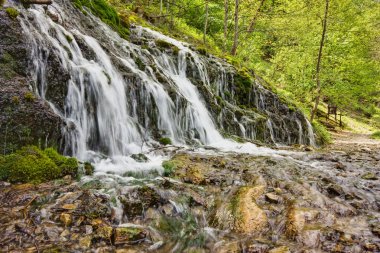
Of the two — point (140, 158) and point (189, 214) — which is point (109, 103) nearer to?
point (140, 158)

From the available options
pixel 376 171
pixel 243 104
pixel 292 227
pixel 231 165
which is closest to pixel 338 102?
pixel 243 104

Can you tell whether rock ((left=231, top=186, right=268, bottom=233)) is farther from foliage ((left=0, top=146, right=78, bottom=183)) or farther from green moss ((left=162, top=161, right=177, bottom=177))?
foliage ((left=0, top=146, right=78, bottom=183))

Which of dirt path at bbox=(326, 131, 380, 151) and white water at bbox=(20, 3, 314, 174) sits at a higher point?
white water at bbox=(20, 3, 314, 174)

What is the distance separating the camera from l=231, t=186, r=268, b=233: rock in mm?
3422

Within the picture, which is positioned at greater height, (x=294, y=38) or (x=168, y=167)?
(x=294, y=38)

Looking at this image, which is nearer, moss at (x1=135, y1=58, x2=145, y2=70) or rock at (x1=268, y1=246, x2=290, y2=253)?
rock at (x1=268, y1=246, x2=290, y2=253)

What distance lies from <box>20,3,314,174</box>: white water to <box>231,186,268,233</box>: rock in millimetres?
1850

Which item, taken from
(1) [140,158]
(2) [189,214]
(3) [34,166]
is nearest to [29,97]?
(3) [34,166]

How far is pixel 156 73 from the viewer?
30.3 feet

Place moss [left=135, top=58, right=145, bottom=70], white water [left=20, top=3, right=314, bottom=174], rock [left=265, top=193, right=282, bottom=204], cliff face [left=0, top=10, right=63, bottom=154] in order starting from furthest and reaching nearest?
moss [left=135, top=58, right=145, bottom=70]
white water [left=20, top=3, right=314, bottom=174]
cliff face [left=0, top=10, right=63, bottom=154]
rock [left=265, top=193, right=282, bottom=204]

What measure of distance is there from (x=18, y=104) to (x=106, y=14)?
7.97 meters

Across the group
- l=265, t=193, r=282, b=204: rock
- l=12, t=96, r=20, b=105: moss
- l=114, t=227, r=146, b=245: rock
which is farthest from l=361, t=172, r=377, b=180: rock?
l=12, t=96, r=20, b=105: moss

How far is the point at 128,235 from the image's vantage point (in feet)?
10.00

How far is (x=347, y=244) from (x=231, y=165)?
9.92ft
